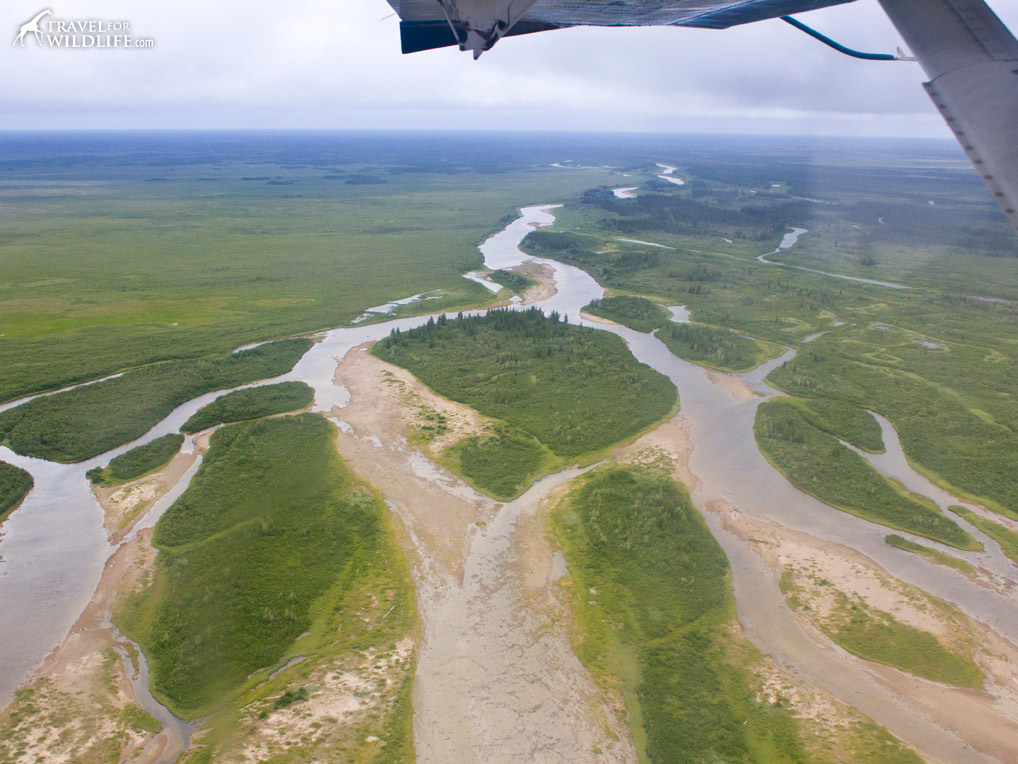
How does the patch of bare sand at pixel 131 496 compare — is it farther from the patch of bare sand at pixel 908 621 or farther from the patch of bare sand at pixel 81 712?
the patch of bare sand at pixel 908 621

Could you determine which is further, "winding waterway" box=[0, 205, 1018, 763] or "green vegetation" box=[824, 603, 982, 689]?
"green vegetation" box=[824, 603, 982, 689]

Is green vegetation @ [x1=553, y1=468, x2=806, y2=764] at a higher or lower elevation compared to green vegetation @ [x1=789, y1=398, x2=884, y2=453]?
lower

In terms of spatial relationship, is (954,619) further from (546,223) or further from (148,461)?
(546,223)

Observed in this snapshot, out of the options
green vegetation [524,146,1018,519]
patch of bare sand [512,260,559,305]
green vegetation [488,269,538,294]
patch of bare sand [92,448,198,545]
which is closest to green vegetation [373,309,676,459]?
patch of bare sand [512,260,559,305]

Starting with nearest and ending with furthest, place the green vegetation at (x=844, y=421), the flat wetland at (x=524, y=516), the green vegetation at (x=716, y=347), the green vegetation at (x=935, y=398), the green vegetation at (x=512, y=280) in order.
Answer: the flat wetland at (x=524, y=516) → the green vegetation at (x=935, y=398) → the green vegetation at (x=844, y=421) → the green vegetation at (x=716, y=347) → the green vegetation at (x=512, y=280)

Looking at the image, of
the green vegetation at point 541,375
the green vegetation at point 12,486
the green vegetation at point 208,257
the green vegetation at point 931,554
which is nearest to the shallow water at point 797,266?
the green vegetation at point 208,257


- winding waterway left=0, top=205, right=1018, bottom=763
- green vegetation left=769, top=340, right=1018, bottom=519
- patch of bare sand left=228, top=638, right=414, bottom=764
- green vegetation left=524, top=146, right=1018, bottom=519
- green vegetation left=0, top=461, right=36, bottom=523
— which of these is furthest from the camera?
green vegetation left=524, top=146, right=1018, bottom=519

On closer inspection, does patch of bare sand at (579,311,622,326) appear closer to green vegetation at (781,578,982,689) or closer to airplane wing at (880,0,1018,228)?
green vegetation at (781,578,982,689)
